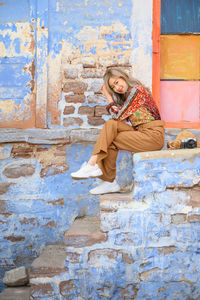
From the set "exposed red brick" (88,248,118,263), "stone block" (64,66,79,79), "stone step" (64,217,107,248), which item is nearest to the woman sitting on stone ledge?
"stone step" (64,217,107,248)

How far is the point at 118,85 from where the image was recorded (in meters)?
3.43

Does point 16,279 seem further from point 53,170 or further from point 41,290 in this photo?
point 53,170

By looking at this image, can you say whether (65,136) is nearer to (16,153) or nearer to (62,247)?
(16,153)

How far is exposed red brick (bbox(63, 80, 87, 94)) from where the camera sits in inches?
164

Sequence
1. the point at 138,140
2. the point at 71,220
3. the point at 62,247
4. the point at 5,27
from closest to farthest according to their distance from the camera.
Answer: the point at 138,140
the point at 62,247
the point at 71,220
the point at 5,27

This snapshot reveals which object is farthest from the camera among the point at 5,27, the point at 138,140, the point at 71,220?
the point at 5,27

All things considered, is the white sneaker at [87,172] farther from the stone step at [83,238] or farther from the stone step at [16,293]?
the stone step at [16,293]

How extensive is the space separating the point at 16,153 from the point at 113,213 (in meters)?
1.79

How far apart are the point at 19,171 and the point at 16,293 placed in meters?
1.40

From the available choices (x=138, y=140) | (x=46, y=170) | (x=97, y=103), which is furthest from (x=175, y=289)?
(x=97, y=103)

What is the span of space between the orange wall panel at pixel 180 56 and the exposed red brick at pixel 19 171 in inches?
79.6

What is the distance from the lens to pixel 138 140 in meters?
3.17

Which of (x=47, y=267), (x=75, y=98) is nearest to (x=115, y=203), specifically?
(x=47, y=267)

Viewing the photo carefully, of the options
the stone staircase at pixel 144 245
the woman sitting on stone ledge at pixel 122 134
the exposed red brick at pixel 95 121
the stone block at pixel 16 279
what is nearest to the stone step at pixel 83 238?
the stone staircase at pixel 144 245
